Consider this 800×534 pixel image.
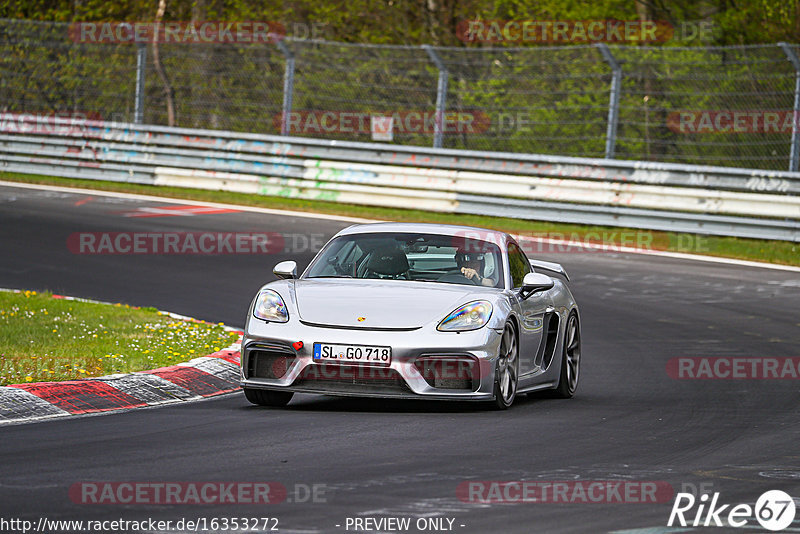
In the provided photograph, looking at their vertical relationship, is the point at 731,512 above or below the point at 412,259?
below

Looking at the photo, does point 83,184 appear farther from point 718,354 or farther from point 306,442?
point 306,442

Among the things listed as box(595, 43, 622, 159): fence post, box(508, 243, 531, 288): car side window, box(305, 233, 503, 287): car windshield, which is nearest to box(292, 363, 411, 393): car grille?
box(305, 233, 503, 287): car windshield

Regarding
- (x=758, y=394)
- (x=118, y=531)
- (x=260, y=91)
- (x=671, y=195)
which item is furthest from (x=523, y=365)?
(x=260, y=91)

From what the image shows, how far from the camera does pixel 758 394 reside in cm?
1023

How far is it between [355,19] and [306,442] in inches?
1163

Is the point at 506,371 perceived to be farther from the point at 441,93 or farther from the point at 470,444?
the point at 441,93

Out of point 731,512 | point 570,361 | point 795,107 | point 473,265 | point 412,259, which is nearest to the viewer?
point 731,512

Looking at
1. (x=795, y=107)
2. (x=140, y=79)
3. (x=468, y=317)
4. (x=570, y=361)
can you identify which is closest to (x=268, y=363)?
(x=468, y=317)

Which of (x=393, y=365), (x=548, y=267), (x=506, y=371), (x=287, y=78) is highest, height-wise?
(x=287, y=78)

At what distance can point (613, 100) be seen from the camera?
2159 cm

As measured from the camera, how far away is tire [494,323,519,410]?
889 centimetres

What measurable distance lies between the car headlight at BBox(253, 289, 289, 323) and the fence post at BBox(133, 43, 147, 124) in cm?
1699

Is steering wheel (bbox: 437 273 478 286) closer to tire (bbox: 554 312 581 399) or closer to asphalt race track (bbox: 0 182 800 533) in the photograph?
asphalt race track (bbox: 0 182 800 533)

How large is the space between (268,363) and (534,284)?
189 cm
